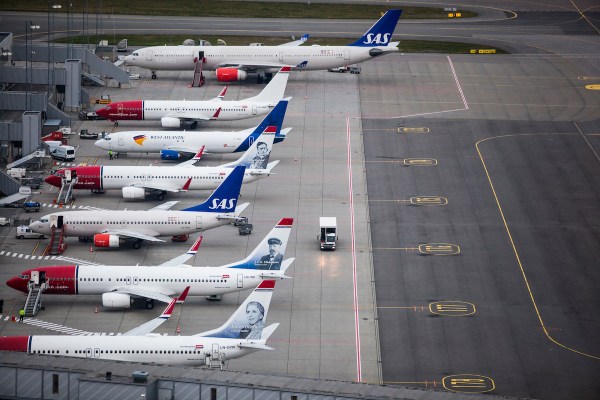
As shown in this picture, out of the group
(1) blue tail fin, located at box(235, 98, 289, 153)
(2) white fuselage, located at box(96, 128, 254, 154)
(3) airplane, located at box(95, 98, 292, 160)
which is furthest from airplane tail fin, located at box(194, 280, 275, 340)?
(2) white fuselage, located at box(96, 128, 254, 154)

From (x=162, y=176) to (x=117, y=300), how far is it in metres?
28.0

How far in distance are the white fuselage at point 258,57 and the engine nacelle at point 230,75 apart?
4.69 ft

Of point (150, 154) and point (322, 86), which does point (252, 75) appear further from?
point (150, 154)

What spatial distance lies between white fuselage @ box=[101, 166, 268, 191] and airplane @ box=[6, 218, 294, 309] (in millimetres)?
24988

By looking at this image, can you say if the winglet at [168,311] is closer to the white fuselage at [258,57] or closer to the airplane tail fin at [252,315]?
the airplane tail fin at [252,315]

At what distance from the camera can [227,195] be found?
11525 centimetres

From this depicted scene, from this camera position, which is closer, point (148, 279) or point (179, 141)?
point (148, 279)

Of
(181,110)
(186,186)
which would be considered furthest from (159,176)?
(181,110)

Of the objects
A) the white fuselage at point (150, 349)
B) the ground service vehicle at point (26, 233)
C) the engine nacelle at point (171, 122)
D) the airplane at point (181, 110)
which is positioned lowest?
the white fuselage at point (150, 349)

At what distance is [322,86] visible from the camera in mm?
170750

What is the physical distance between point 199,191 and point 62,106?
110 feet

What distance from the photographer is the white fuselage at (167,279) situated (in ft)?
335

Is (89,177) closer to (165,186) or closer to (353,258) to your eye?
(165,186)

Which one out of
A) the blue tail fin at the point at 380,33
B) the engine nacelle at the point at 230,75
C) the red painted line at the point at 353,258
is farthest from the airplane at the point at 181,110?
the blue tail fin at the point at 380,33
